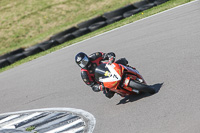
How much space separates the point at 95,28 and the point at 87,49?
11.9ft

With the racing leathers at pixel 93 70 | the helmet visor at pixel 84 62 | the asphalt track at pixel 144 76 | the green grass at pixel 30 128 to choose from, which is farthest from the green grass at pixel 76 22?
the green grass at pixel 30 128

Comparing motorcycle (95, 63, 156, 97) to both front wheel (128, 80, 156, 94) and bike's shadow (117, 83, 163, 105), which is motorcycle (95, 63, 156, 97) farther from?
bike's shadow (117, 83, 163, 105)

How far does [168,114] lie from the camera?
590 cm

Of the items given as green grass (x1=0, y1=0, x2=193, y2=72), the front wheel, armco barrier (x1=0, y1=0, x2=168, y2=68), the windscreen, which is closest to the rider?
the windscreen

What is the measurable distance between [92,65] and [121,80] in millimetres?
1055

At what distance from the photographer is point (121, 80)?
23.2 feet

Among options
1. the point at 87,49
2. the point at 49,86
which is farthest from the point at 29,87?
the point at 87,49

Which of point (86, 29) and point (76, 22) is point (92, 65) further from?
point (76, 22)

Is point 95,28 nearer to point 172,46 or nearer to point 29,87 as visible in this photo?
point 29,87

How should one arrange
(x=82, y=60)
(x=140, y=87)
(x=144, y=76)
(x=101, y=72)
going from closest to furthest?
1. (x=140, y=87)
2. (x=101, y=72)
3. (x=82, y=60)
4. (x=144, y=76)

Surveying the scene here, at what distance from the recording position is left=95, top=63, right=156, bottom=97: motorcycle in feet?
22.9

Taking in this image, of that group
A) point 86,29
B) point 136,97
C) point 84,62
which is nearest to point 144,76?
point 136,97

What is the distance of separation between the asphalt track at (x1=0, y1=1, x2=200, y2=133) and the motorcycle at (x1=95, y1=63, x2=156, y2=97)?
0.27 m

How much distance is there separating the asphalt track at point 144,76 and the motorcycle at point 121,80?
0.87ft
